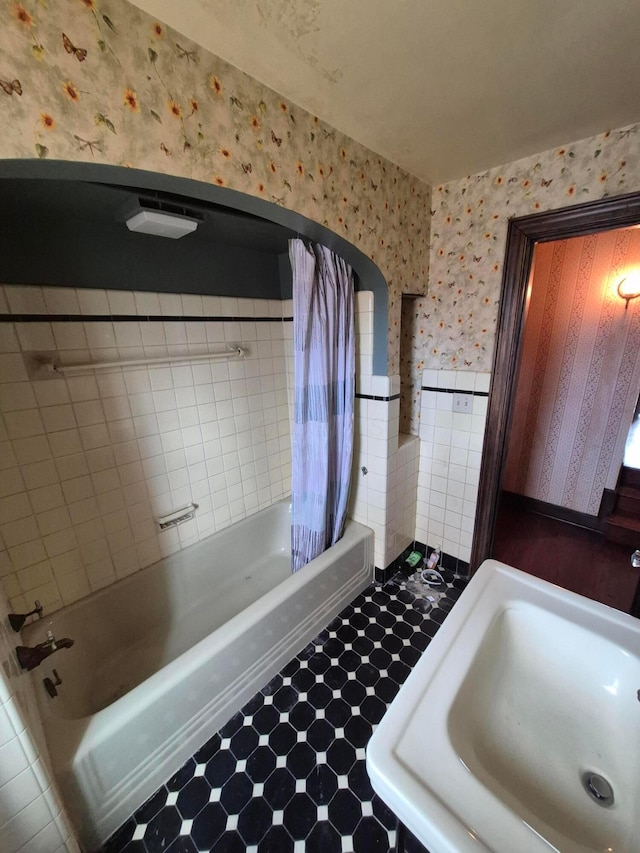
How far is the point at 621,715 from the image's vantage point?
0.76 meters

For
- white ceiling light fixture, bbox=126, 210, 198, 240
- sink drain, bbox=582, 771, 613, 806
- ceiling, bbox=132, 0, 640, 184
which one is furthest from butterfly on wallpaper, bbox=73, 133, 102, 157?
sink drain, bbox=582, 771, 613, 806

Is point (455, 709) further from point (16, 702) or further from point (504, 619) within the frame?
point (16, 702)

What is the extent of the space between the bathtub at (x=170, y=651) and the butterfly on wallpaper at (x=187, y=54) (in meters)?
1.87

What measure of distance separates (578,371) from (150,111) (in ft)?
9.40

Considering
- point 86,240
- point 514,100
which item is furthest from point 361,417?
point 86,240

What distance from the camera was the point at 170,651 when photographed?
1.69 meters

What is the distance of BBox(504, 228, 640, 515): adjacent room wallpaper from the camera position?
2.24m

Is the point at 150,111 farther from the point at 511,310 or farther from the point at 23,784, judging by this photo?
the point at 23,784

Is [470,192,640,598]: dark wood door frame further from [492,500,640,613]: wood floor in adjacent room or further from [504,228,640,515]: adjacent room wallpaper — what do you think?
[504,228,640,515]: adjacent room wallpaper

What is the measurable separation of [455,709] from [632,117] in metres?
2.01

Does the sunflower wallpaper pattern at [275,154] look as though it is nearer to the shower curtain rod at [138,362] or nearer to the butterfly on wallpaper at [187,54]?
the butterfly on wallpaper at [187,54]

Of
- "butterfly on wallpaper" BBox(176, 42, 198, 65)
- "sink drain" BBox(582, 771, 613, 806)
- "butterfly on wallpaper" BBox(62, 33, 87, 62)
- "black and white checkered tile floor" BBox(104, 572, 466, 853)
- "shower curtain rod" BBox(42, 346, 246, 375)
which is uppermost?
"butterfly on wallpaper" BBox(176, 42, 198, 65)

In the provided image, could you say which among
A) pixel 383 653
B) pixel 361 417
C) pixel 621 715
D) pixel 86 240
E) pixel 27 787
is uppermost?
pixel 86 240

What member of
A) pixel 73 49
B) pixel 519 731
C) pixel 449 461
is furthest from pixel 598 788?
pixel 73 49
